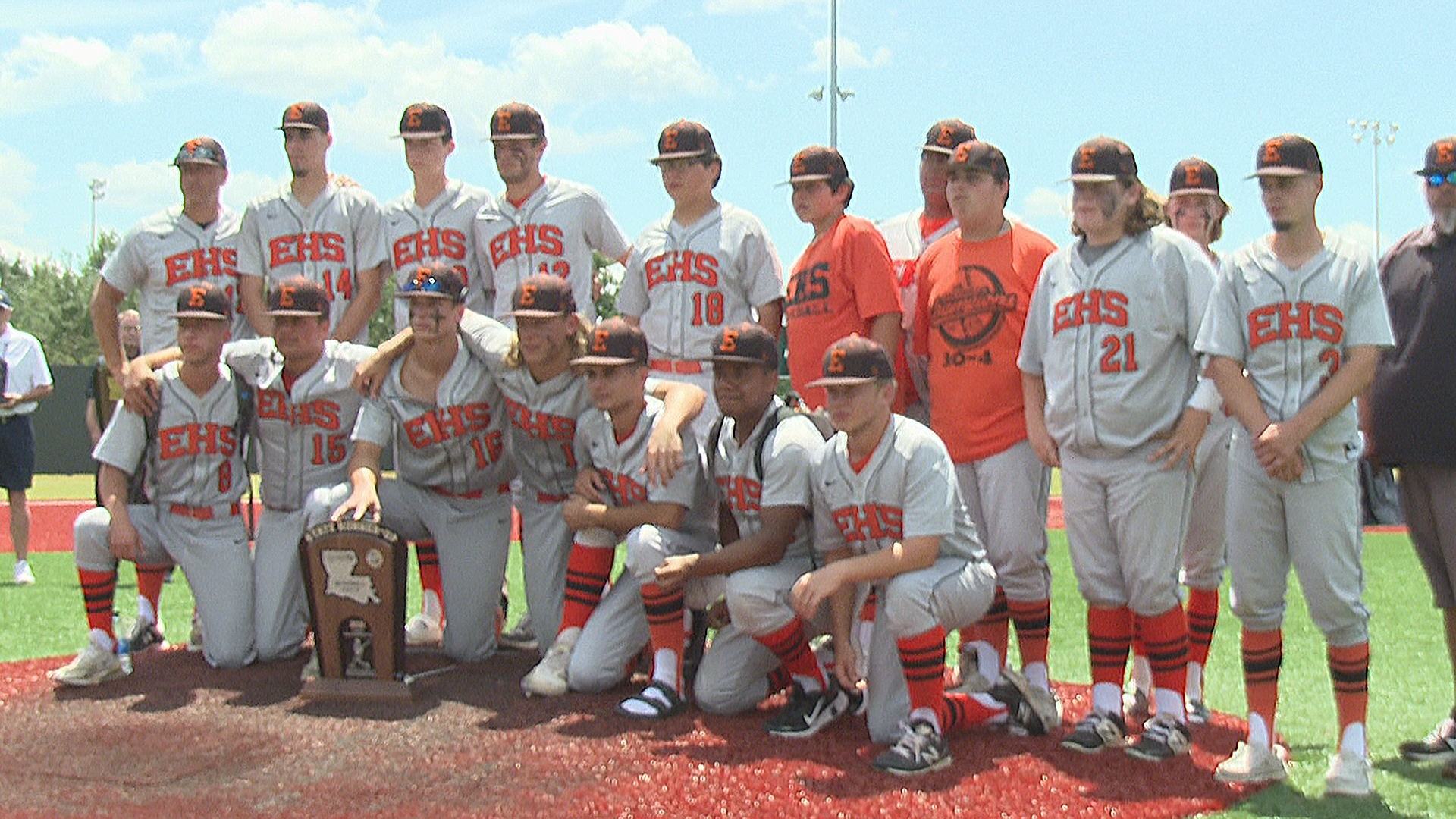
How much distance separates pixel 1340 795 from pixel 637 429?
2.87 metres

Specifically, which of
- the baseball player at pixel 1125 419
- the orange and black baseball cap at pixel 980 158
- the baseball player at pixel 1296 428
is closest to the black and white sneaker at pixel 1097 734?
the baseball player at pixel 1125 419

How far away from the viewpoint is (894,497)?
4762mm

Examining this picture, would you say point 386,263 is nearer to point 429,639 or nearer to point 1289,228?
point 429,639

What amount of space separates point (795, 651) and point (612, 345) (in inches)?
53.3

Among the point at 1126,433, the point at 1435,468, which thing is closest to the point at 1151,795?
the point at 1126,433

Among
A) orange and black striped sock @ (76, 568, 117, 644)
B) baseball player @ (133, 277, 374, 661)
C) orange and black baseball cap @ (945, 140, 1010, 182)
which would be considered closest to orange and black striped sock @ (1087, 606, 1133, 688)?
orange and black baseball cap @ (945, 140, 1010, 182)

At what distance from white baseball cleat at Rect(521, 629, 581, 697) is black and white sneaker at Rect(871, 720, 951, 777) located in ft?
4.91

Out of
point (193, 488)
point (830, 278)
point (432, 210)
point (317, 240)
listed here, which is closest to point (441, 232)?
point (432, 210)

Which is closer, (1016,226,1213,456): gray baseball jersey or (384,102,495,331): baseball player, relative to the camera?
(1016,226,1213,456): gray baseball jersey

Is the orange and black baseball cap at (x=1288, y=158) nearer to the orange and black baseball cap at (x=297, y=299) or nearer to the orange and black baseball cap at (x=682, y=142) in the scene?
the orange and black baseball cap at (x=682, y=142)

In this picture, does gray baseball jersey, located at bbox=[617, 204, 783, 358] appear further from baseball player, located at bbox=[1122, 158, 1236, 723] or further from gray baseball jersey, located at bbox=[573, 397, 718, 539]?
baseball player, located at bbox=[1122, 158, 1236, 723]

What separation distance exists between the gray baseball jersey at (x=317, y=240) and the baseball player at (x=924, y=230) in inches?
102

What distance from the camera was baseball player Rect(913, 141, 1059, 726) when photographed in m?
5.09

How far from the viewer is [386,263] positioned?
696 cm
